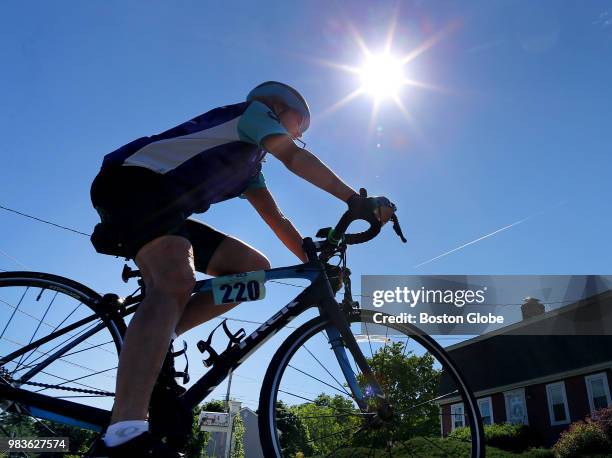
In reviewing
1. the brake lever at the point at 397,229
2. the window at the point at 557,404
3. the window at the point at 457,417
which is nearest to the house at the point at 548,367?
the window at the point at 557,404

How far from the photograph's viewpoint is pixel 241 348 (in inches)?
85.8

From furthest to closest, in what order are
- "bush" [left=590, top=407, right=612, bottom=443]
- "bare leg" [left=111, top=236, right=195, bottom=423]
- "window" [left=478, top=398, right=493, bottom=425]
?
"window" [left=478, top=398, right=493, bottom=425] → "bush" [left=590, top=407, right=612, bottom=443] → "bare leg" [left=111, top=236, right=195, bottom=423]

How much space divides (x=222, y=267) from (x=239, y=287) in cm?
24

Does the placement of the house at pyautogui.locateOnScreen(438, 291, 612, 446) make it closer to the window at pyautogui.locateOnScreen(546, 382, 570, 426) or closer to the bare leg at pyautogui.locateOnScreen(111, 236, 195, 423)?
the window at pyautogui.locateOnScreen(546, 382, 570, 426)

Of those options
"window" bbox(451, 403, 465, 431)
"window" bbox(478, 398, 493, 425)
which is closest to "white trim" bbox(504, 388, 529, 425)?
"window" bbox(478, 398, 493, 425)

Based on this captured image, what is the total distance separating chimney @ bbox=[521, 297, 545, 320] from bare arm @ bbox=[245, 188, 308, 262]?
23129 millimetres

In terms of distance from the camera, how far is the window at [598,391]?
16422 millimetres

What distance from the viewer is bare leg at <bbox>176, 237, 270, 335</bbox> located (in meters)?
2.31

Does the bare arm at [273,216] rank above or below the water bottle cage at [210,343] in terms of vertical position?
above

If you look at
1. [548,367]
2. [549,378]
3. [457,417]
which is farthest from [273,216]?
[548,367]

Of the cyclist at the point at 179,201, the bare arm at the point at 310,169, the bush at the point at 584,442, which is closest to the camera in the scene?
the cyclist at the point at 179,201

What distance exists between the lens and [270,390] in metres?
2.10

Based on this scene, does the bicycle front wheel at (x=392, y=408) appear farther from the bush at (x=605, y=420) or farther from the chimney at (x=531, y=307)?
the chimney at (x=531, y=307)

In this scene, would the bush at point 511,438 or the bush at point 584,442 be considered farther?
the bush at point 511,438
